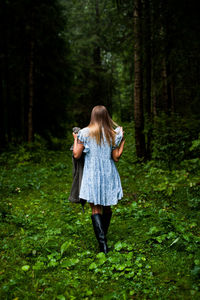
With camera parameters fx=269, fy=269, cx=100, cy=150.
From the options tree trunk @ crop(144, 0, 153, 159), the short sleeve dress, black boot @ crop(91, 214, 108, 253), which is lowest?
black boot @ crop(91, 214, 108, 253)

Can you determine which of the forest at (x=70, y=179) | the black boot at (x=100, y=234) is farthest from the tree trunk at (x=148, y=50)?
the black boot at (x=100, y=234)

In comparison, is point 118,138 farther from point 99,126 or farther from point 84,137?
point 84,137

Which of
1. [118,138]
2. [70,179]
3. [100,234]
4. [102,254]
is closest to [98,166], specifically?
[118,138]

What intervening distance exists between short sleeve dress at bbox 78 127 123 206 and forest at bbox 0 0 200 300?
0.77 meters

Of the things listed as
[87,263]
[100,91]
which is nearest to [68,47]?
[100,91]

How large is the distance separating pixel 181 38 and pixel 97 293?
139 inches

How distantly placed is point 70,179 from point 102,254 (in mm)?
5649

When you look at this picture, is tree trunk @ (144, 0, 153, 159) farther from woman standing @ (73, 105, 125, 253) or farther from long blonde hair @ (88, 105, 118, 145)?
woman standing @ (73, 105, 125, 253)

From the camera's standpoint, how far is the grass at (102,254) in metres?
3.07

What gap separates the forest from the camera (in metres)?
3.26

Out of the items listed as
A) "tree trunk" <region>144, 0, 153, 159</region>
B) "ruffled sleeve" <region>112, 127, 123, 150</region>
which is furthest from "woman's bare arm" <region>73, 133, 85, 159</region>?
"tree trunk" <region>144, 0, 153, 159</region>

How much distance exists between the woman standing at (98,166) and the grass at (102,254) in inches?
21.3

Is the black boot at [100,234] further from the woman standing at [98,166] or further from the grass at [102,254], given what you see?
the grass at [102,254]

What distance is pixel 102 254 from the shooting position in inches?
149
